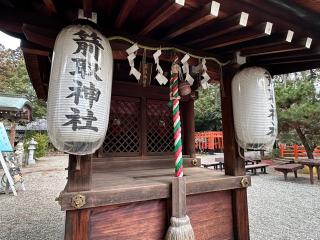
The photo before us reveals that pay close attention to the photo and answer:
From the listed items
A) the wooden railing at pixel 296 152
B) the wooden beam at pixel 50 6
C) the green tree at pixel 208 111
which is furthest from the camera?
the green tree at pixel 208 111

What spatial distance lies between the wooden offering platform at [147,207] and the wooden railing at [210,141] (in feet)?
60.2

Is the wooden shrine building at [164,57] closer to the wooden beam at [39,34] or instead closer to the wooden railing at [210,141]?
the wooden beam at [39,34]

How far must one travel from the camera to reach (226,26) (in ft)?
7.66

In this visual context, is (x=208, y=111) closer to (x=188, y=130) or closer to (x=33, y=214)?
(x=188, y=130)

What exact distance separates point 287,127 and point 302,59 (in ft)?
28.0

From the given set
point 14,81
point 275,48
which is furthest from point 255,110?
point 14,81

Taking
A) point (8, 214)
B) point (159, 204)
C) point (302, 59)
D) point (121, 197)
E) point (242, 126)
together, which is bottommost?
point (8, 214)

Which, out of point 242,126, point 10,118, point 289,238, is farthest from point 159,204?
point 10,118

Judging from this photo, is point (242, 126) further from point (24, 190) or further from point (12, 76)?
point (12, 76)

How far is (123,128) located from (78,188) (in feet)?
6.43

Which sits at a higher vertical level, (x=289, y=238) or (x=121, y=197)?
(x=121, y=197)

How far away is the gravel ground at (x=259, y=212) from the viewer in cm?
455

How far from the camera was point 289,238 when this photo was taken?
421 cm

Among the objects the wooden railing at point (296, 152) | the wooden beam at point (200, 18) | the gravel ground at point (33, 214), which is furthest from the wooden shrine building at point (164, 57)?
the wooden railing at point (296, 152)
